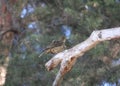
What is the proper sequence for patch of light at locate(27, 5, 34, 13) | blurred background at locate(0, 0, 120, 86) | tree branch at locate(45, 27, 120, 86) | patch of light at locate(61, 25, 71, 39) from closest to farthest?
1. tree branch at locate(45, 27, 120, 86)
2. blurred background at locate(0, 0, 120, 86)
3. patch of light at locate(61, 25, 71, 39)
4. patch of light at locate(27, 5, 34, 13)

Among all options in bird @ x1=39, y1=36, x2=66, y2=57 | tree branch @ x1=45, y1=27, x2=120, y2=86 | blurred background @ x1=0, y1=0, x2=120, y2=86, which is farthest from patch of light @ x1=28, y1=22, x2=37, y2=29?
tree branch @ x1=45, y1=27, x2=120, y2=86

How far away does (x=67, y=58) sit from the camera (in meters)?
3.46

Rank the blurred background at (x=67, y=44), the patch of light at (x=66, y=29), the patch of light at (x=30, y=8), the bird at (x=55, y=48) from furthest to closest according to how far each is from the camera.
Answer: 1. the patch of light at (x=30, y=8)
2. the patch of light at (x=66, y=29)
3. the blurred background at (x=67, y=44)
4. the bird at (x=55, y=48)

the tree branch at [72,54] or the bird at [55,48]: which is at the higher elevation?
the tree branch at [72,54]

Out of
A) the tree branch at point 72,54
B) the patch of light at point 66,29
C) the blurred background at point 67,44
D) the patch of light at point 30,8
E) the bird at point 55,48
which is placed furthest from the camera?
the patch of light at point 30,8

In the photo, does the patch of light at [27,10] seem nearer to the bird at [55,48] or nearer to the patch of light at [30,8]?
the patch of light at [30,8]

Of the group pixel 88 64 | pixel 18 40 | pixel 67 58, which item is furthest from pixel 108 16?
pixel 67 58

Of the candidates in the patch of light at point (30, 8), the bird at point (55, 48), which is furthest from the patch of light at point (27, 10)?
the bird at point (55, 48)

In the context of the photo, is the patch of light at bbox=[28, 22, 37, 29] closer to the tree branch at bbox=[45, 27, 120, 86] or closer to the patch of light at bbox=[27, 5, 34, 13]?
the patch of light at bbox=[27, 5, 34, 13]

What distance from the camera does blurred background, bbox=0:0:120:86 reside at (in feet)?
17.6

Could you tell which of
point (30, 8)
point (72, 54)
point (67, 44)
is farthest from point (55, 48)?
point (30, 8)

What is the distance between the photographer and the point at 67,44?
5176 millimetres

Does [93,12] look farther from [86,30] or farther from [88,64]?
[88,64]

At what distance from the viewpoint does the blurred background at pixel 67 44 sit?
5363 millimetres
